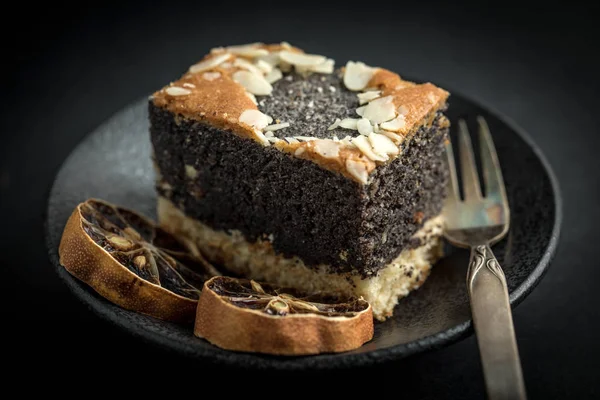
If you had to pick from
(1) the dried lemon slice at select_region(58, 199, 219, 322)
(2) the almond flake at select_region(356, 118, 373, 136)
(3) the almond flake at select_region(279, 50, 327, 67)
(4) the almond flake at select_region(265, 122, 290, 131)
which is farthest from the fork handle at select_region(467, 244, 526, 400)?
(3) the almond flake at select_region(279, 50, 327, 67)

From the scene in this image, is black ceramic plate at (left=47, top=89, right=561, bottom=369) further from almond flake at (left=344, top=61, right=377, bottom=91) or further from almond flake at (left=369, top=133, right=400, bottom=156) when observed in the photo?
almond flake at (left=344, top=61, right=377, bottom=91)

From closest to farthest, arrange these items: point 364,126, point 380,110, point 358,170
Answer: point 358,170 < point 364,126 < point 380,110

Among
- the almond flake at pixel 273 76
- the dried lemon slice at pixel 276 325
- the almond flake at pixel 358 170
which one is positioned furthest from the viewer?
the almond flake at pixel 273 76

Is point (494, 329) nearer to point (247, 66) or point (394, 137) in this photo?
point (394, 137)

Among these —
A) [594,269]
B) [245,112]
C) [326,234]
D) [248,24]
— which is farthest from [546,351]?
[248,24]

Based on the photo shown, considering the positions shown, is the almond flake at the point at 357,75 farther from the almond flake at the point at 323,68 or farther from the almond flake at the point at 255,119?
the almond flake at the point at 255,119

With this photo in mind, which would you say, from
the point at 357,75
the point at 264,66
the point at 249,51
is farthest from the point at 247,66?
the point at 357,75

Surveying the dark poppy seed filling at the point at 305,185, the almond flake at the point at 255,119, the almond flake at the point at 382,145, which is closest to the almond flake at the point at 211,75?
the dark poppy seed filling at the point at 305,185
